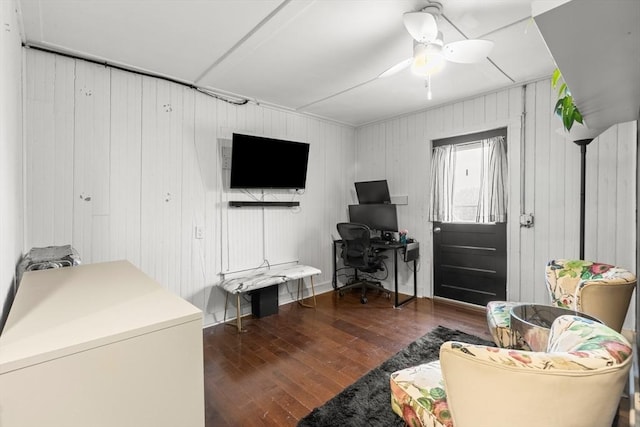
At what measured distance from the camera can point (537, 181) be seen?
3.11 meters

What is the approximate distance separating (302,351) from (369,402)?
2.85ft

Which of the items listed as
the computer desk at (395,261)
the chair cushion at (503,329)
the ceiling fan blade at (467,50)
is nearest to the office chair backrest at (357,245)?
the computer desk at (395,261)

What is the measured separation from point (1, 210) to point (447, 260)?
4080mm

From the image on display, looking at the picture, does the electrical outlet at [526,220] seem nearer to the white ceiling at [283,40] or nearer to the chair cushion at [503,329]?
the chair cushion at [503,329]

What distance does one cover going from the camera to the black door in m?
3.43

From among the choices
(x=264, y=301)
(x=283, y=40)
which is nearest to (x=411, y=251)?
(x=264, y=301)

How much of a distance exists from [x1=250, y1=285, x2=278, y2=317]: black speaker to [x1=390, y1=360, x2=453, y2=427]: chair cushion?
2.26m

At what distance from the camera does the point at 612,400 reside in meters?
0.84

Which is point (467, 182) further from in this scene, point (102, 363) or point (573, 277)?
point (102, 363)

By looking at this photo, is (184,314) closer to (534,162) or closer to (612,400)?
(612,400)

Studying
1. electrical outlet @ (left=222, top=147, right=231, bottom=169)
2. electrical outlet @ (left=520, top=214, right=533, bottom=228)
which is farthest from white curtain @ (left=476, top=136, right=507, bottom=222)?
electrical outlet @ (left=222, top=147, right=231, bottom=169)

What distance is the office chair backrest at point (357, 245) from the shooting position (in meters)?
3.93

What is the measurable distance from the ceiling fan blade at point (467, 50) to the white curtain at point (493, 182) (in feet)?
5.47

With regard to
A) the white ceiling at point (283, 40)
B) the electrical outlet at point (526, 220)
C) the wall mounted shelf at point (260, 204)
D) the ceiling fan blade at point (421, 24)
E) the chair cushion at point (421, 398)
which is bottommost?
the chair cushion at point (421, 398)
